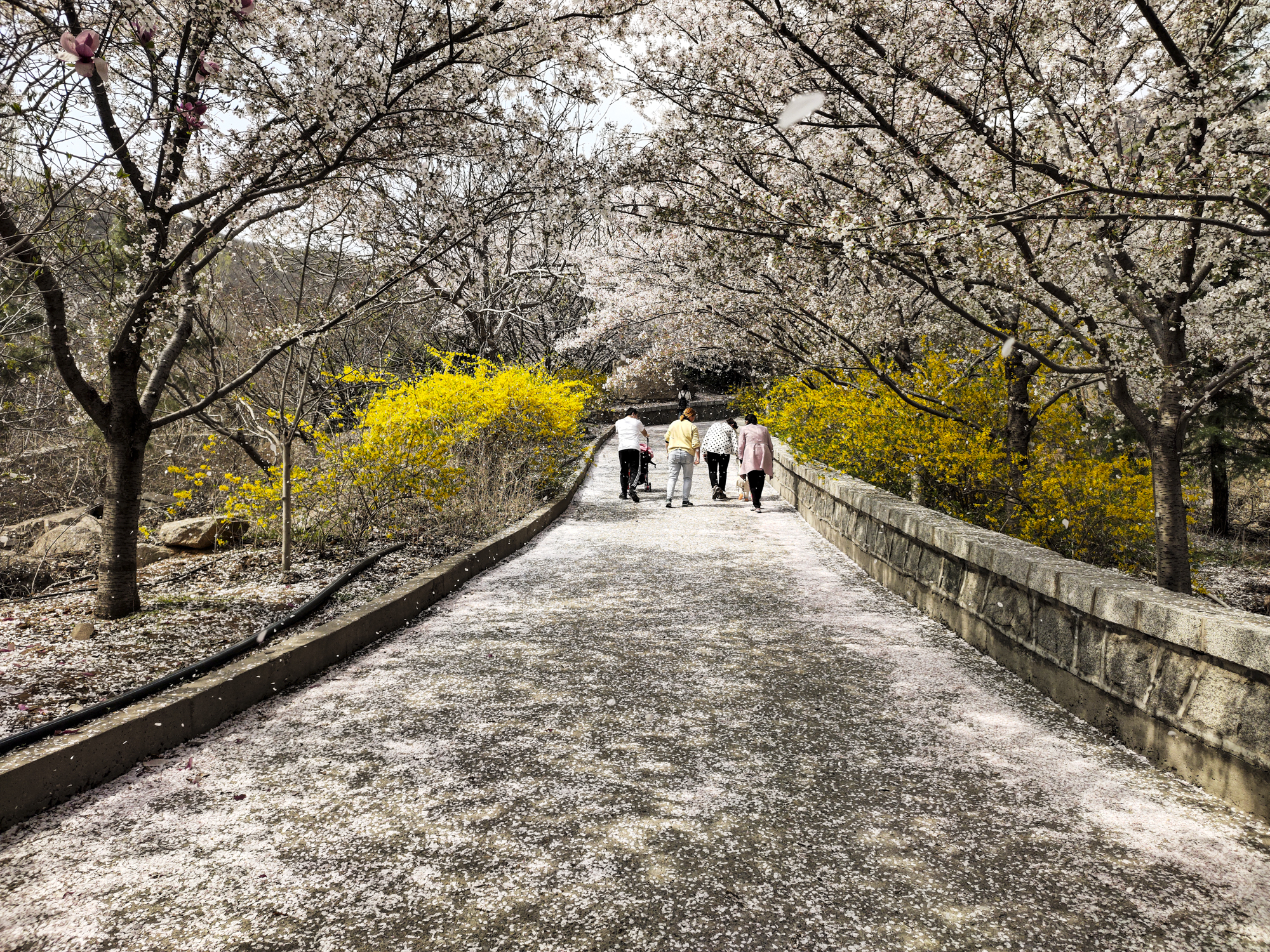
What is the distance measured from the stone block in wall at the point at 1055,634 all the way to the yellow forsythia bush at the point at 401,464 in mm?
5739

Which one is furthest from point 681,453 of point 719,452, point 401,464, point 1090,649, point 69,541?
point 1090,649

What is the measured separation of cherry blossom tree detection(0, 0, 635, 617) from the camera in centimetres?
489

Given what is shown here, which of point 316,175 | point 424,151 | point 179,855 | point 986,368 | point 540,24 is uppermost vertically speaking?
point 540,24

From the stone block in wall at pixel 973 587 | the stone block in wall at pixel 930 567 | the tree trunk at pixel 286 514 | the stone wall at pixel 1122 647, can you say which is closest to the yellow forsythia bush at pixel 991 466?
the stone block in wall at pixel 930 567

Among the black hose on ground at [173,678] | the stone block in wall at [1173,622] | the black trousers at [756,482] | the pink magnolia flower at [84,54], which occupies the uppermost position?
the pink magnolia flower at [84,54]

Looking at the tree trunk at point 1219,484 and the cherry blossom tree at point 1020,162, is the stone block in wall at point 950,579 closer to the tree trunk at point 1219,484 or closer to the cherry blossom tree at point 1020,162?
the cherry blossom tree at point 1020,162

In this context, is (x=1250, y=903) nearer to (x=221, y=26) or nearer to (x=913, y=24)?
(x=913, y=24)

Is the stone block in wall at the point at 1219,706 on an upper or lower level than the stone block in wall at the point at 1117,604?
lower

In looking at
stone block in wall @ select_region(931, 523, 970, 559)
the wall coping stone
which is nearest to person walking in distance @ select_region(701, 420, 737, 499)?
the wall coping stone

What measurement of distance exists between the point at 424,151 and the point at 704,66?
272 centimetres

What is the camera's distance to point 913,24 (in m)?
6.50

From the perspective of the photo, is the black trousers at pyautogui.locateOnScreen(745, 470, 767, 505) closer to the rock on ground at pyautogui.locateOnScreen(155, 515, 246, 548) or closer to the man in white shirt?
the man in white shirt

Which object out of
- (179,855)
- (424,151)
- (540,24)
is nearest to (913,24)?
(540,24)

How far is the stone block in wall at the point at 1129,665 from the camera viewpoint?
3.65 metres
